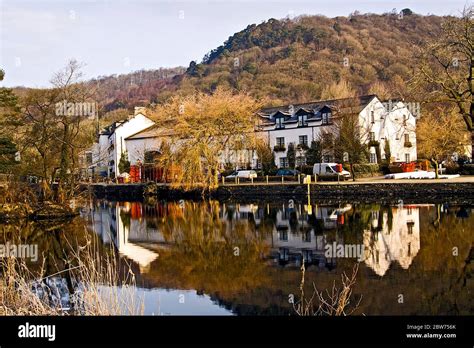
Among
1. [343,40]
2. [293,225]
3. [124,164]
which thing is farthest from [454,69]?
[124,164]

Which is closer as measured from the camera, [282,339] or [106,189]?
[282,339]

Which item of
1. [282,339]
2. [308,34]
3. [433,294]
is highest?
[308,34]

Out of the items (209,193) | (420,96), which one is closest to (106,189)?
(209,193)

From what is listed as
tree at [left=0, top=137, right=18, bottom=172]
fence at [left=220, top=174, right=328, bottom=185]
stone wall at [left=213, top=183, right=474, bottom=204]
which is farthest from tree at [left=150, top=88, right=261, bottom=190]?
tree at [left=0, top=137, right=18, bottom=172]

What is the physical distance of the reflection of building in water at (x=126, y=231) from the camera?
11828 mm

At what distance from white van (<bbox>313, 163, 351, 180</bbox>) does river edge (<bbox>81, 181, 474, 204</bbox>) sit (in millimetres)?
2271

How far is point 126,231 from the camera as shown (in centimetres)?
1642

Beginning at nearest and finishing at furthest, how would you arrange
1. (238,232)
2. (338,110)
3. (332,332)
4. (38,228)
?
1. (332,332)
2. (238,232)
3. (38,228)
4. (338,110)

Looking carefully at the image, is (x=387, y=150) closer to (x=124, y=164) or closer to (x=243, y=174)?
(x=243, y=174)

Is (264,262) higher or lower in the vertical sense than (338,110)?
lower

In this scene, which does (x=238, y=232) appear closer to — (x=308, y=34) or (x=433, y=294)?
(x=308, y=34)

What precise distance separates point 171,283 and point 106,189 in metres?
28.8

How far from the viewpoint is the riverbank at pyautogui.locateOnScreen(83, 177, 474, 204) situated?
2216cm

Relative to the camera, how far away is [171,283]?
349 inches
